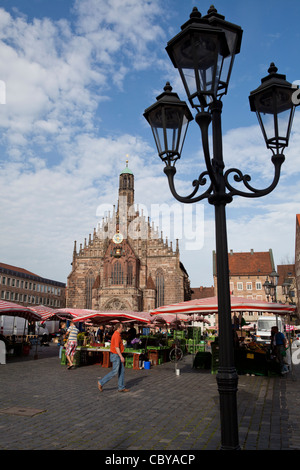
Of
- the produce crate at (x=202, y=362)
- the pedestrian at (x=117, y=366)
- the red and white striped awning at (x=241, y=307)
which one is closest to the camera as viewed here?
the pedestrian at (x=117, y=366)

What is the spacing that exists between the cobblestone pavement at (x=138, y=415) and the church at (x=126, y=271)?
3943cm

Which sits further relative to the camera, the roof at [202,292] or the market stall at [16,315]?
the roof at [202,292]

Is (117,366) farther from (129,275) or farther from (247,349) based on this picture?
(129,275)

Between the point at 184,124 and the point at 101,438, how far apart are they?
470 centimetres

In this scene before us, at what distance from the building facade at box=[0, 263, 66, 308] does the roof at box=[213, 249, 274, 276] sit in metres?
36.1

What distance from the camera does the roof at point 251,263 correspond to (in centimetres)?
6181

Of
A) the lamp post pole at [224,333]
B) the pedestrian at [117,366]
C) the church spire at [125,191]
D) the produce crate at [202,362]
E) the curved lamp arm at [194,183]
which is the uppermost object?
the church spire at [125,191]

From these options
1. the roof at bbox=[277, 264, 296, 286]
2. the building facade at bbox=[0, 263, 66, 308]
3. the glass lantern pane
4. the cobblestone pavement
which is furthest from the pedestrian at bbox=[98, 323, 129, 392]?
the roof at bbox=[277, 264, 296, 286]

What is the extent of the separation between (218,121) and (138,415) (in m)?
5.54

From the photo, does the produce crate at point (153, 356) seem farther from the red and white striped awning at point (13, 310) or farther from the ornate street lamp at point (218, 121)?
the ornate street lamp at point (218, 121)

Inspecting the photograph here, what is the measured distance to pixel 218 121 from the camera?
14.7 ft

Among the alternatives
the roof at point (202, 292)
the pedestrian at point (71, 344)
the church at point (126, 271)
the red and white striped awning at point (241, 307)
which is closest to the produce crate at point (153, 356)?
the pedestrian at point (71, 344)

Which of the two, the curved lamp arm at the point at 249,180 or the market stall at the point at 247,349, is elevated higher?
the curved lamp arm at the point at 249,180

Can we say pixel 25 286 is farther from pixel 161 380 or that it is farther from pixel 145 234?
pixel 161 380
